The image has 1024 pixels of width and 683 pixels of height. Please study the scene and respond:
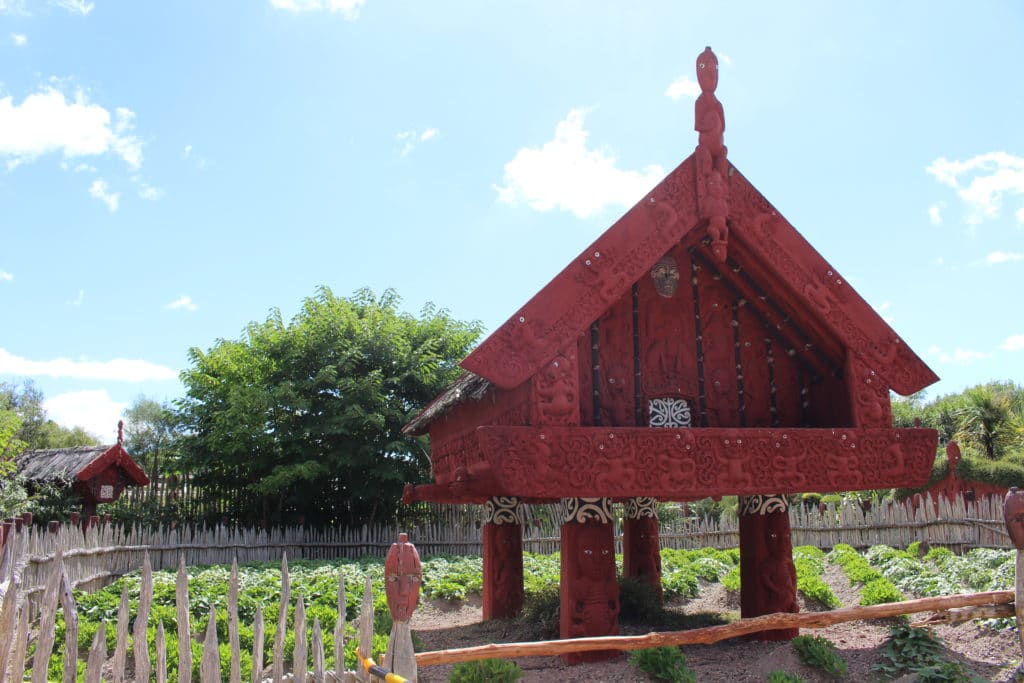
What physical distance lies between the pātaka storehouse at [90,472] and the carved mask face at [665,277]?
1557cm

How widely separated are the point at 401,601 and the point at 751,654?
4277 millimetres

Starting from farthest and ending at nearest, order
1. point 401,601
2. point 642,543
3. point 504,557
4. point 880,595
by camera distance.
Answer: point 642,543
point 504,557
point 880,595
point 401,601

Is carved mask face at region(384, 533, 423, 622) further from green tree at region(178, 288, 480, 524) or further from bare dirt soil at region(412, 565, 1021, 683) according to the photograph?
green tree at region(178, 288, 480, 524)

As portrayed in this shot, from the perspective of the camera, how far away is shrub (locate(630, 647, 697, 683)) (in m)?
5.86

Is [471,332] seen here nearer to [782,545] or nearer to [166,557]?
[166,557]

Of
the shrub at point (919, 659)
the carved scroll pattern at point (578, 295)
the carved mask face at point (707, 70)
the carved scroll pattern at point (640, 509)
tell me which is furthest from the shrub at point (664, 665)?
the carved scroll pattern at point (640, 509)

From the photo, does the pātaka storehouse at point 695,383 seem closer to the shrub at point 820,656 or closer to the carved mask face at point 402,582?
the shrub at point 820,656

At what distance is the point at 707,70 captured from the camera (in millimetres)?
6746

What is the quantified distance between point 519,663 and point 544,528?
34.5 feet

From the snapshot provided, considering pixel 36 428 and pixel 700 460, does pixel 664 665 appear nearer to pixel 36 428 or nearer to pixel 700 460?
pixel 700 460

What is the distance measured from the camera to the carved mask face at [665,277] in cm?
693

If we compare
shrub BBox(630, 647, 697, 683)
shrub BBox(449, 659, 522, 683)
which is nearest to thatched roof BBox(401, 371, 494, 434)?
shrub BBox(449, 659, 522, 683)

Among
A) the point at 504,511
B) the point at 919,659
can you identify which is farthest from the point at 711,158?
the point at 504,511

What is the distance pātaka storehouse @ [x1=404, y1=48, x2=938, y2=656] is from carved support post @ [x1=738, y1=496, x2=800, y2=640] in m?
0.02
